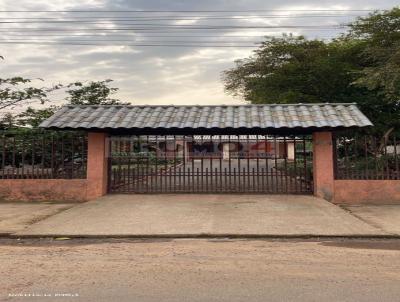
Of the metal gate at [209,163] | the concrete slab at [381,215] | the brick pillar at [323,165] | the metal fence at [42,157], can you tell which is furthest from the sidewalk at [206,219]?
the metal fence at [42,157]

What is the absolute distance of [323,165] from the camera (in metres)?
12.8

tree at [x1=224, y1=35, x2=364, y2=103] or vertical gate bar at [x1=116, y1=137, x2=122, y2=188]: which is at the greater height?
tree at [x1=224, y1=35, x2=364, y2=103]

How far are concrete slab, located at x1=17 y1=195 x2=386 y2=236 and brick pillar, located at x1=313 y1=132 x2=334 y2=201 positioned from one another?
42cm

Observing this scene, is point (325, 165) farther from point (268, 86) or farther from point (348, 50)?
point (268, 86)

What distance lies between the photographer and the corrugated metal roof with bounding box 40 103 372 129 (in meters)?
12.4

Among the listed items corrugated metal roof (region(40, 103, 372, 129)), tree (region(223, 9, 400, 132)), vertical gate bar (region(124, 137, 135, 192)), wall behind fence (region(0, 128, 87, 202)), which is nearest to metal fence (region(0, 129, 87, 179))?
wall behind fence (region(0, 128, 87, 202))

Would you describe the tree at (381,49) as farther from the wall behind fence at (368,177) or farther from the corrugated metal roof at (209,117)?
the wall behind fence at (368,177)

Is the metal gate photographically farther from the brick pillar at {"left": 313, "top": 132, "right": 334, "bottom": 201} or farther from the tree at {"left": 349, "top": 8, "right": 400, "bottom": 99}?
the tree at {"left": 349, "top": 8, "right": 400, "bottom": 99}

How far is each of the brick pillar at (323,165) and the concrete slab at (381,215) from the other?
1165 mm

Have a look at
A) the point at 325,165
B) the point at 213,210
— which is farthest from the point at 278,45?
the point at 213,210

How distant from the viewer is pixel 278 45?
24.0m

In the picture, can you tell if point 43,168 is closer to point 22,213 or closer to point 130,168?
point 130,168

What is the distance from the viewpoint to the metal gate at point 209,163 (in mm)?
13703

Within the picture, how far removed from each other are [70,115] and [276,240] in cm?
805
